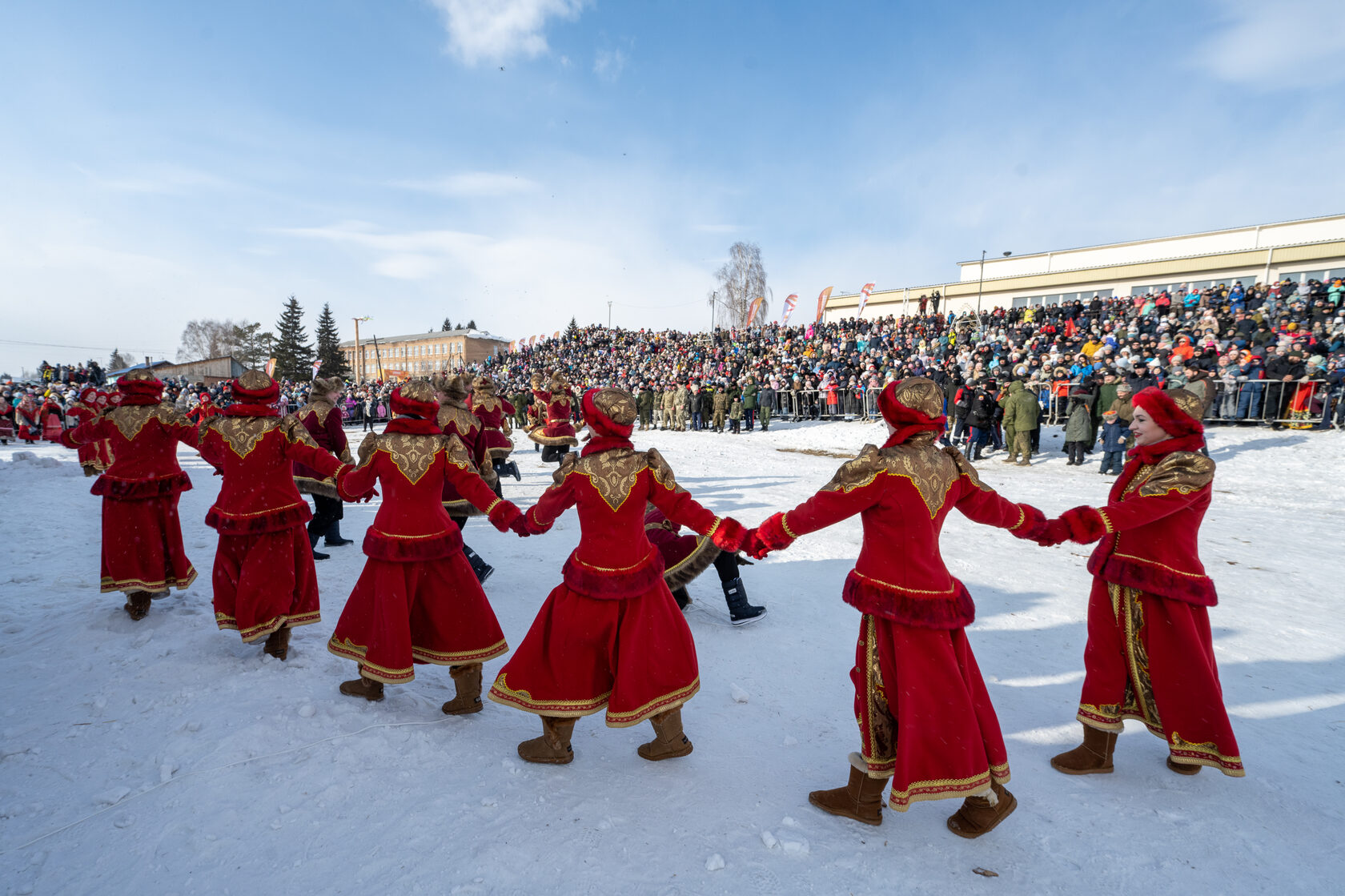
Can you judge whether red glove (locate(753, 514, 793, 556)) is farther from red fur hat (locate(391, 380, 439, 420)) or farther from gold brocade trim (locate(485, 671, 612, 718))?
red fur hat (locate(391, 380, 439, 420))

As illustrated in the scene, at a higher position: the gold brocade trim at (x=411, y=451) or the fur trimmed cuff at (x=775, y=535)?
the gold brocade trim at (x=411, y=451)

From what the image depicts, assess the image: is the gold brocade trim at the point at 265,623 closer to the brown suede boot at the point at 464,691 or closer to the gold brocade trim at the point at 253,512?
the gold brocade trim at the point at 253,512

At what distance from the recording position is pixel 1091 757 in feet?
10.0

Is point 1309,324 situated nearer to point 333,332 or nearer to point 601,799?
point 601,799

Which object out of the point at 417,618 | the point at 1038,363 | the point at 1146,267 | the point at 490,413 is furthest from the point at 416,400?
the point at 1146,267

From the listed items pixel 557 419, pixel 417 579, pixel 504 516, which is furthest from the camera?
pixel 557 419

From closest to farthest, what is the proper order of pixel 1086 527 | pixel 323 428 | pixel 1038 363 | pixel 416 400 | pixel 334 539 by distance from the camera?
pixel 1086 527 → pixel 416 400 → pixel 323 428 → pixel 334 539 → pixel 1038 363

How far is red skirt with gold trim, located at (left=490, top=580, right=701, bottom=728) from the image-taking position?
2980mm

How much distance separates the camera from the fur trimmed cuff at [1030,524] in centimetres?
286

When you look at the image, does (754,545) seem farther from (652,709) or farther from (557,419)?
(557,419)

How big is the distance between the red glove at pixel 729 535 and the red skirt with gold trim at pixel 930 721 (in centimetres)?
70

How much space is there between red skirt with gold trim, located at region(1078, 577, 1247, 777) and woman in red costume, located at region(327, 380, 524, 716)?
2.96 m

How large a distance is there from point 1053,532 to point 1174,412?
839 millimetres

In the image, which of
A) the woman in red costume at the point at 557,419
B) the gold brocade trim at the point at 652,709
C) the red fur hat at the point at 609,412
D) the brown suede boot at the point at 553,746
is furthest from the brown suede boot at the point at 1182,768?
the woman in red costume at the point at 557,419
